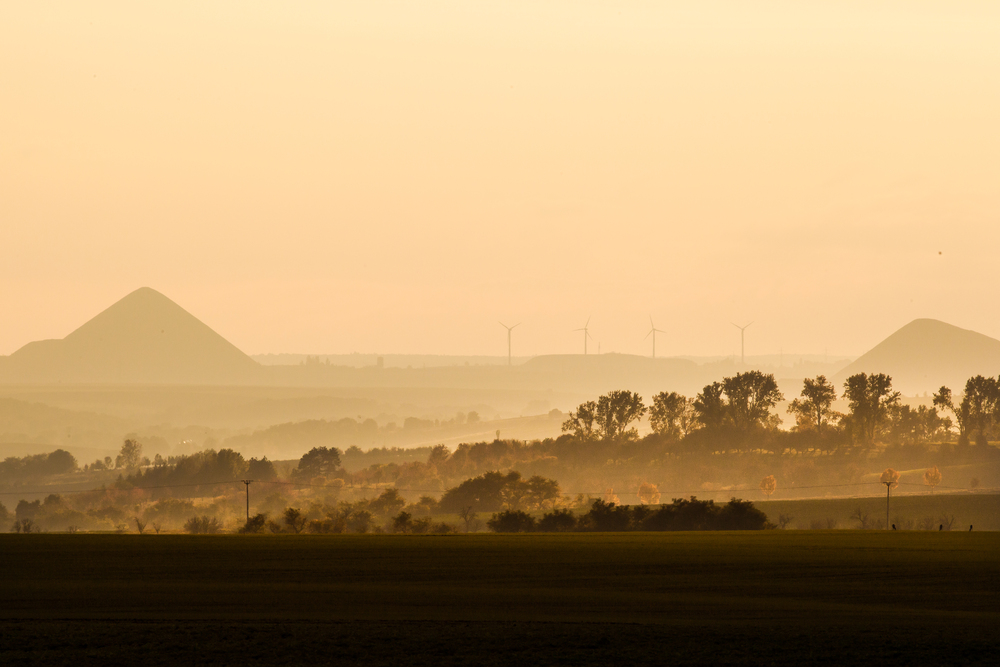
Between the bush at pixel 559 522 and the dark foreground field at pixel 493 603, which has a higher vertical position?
the dark foreground field at pixel 493 603

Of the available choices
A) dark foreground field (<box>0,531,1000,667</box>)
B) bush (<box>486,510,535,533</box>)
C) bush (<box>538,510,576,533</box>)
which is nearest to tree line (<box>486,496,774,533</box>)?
bush (<box>538,510,576,533</box>)

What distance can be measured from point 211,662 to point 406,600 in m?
12.2

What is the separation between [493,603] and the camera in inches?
1330

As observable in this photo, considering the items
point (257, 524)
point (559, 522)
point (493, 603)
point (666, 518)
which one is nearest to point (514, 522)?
point (559, 522)

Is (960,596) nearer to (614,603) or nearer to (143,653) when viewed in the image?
(614,603)

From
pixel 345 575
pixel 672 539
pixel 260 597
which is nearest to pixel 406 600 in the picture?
pixel 260 597

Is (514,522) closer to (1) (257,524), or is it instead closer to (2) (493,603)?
(1) (257,524)

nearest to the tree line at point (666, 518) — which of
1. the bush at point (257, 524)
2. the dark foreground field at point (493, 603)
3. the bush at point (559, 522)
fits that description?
the bush at point (559, 522)

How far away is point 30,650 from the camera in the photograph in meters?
23.6

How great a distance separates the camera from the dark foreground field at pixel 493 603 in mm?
24219

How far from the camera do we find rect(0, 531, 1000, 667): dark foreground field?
79.5 feet

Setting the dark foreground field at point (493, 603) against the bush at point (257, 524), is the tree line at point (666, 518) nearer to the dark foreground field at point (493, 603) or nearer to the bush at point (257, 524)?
the bush at point (257, 524)

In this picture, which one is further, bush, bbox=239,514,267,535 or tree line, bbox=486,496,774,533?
tree line, bbox=486,496,774,533

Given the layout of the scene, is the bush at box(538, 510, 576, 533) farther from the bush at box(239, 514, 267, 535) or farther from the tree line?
the bush at box(239, 514, 267, 535)
